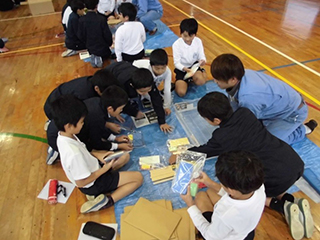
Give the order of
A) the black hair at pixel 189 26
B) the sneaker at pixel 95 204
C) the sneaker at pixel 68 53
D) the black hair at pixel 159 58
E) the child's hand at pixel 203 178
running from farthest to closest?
the sneaker at pixel 68 53, the black hair at pixel 189 26, the black hair at pixel 159 58, the sneaker at pixel 95 204, the child's hand at pixel 203 178

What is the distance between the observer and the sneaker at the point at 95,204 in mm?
1566

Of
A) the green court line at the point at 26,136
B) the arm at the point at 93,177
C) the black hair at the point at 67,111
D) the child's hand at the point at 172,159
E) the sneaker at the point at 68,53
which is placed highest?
the black hair at the point at 67,111

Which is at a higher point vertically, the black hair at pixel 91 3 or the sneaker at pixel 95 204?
the black hair at pixel 91 3

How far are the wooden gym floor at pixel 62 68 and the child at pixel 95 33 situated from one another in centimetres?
19

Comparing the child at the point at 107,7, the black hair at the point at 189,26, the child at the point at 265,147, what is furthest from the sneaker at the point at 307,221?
the child at the point at 107,7

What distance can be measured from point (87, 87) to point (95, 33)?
5.15 ft

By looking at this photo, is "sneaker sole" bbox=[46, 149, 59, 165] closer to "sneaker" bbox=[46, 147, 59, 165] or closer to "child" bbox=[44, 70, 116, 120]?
"sneaker" bbox=[46, 147, 59, 165]

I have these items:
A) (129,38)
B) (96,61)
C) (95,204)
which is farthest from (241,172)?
(96,61)

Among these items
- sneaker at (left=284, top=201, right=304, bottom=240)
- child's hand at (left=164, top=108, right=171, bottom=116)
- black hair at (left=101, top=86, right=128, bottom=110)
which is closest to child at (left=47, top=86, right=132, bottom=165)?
black hair at (left=101, top=86, right=128, bottom=110)

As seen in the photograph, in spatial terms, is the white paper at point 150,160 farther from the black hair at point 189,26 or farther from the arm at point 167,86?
the black hair at point 189,26

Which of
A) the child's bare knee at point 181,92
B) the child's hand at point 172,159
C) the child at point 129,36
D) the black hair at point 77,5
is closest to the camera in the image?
the child's hand at point 172,159

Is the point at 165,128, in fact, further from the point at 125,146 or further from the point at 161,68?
the point at 161,68

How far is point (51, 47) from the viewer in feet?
13.4

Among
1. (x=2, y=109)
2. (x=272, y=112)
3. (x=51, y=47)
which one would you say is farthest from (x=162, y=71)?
(x=51, y=47)
